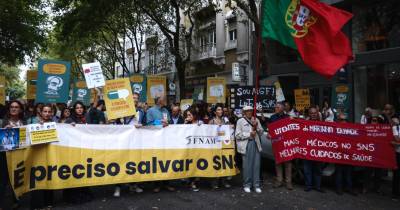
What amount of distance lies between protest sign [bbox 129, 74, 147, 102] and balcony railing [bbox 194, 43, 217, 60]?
1273 centimetres

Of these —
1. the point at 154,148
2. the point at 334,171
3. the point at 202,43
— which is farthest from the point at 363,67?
the point at 202,43

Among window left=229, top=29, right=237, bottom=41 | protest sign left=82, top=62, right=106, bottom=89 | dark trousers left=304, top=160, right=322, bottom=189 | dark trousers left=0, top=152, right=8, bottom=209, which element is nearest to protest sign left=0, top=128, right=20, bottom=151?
dark trousers left=0, top=152, right=8, bottom=209

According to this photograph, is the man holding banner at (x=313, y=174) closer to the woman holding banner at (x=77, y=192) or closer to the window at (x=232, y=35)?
the woman holding banner at (x=77, y=192)

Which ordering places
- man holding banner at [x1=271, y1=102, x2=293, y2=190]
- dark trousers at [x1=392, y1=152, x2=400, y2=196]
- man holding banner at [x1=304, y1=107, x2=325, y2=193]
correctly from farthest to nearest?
man holding banner at [x1=271, y1=102, x2=293, y2=190] → man holding banner at [x1=304, y1=107, x2=325, y2=193] → dark trousers at [x1=392, y1=152, x2=400, y2=196]

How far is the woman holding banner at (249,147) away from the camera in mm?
8539

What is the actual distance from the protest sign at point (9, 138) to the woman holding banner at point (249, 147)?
166 inches

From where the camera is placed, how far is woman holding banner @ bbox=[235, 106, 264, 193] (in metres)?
8.54

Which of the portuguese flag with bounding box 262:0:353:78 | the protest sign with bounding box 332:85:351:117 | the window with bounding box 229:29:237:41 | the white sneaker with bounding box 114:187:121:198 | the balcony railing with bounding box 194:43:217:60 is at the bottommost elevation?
the white sneaker with bounding box 114:187:121:198

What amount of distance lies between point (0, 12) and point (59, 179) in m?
16.8

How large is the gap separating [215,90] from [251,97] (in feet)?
5.32

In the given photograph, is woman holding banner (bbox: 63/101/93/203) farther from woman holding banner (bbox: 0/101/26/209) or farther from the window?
the window

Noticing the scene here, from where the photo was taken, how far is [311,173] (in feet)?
28.7

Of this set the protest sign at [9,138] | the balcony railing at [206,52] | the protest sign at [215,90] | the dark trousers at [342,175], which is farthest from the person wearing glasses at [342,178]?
the balcony railing at [206,52]

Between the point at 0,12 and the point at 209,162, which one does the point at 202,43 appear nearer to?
the point at 0,12
